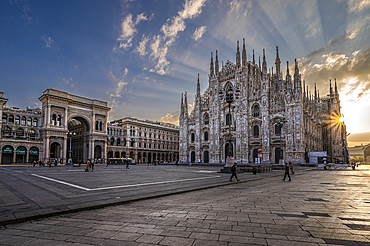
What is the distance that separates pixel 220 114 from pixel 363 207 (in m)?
47.7

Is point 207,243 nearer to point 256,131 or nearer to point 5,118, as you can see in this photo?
point 256,131

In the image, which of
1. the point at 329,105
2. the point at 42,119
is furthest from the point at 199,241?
the point at 329,105

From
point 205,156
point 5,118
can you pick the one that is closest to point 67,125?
point 5,118

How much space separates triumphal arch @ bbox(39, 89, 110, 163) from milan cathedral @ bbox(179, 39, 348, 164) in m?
23.8

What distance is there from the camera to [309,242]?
3984mm

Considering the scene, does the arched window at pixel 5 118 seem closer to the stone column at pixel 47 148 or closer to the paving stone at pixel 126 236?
the stone column at pixel 47 148

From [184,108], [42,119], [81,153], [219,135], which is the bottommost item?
[81,153]

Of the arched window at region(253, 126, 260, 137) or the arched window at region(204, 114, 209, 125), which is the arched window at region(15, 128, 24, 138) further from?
the arched window at region(253, 126, 260, 137)

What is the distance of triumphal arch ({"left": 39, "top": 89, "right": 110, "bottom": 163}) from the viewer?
52.4 meters

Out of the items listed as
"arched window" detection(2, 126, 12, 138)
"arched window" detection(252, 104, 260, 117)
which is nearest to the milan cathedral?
"arched window" detection(252, 104, 260, 117)

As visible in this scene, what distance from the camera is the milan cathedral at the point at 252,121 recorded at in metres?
42.5

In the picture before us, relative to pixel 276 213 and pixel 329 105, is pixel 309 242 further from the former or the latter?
pixel 329 105

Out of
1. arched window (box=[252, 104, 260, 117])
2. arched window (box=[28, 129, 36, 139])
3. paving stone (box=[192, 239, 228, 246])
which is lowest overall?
paving stone (box=[192, 239, 228, 246])

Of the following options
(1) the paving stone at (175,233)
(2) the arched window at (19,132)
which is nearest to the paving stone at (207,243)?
(1) the paving stone at (175,233)
